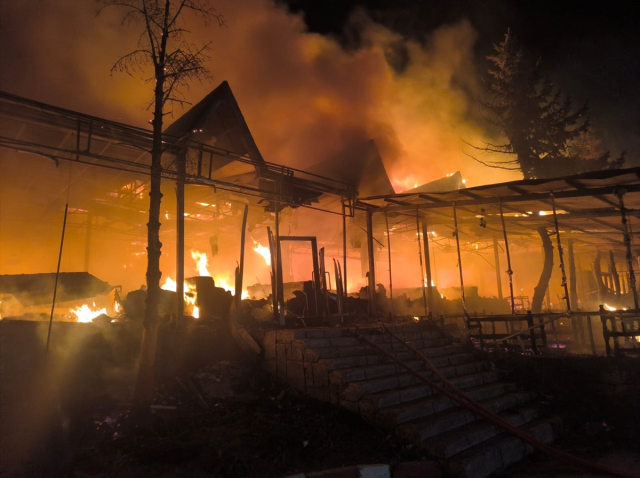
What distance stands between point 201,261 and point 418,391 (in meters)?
21.0

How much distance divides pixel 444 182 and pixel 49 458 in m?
26.0

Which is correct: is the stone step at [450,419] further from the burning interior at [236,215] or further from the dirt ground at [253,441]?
the burning interior at [236,215]

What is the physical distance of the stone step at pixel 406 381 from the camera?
669cm

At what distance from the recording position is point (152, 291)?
7.52 metres

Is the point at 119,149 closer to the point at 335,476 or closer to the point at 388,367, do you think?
the point at 388,367

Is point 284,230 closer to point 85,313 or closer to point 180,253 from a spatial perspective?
point 85,313

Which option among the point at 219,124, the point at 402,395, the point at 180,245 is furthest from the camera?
the point at 219,124

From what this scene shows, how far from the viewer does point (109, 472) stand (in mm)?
5055

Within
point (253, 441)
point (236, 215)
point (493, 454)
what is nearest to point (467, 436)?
point (493, 454)

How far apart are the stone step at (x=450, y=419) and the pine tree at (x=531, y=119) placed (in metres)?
20.6

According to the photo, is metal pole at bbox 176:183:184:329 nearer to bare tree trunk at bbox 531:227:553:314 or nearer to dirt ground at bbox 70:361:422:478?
dirt ground at bbox 70:361:422:478

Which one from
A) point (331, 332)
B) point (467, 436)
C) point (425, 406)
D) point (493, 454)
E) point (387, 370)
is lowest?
point (493, 454)

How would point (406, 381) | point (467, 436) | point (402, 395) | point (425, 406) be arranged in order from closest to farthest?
point (467, 436)
point (425, 406)
point (402, 395)
point (406, 381)

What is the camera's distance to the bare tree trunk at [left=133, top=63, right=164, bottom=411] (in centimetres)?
703
